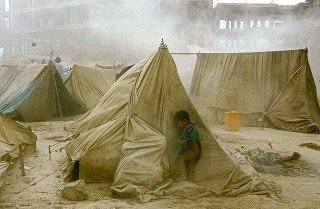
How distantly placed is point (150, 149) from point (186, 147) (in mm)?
483

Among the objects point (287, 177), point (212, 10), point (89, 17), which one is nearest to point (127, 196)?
point (287, 177)

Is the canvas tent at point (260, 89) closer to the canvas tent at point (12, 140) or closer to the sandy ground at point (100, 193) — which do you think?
the sandy ground at point (100, 193)

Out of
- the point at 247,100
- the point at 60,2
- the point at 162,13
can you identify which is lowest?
the point at 247,100

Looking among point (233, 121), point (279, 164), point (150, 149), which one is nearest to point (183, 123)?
point (150, 149)

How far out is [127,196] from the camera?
4398 millimetres

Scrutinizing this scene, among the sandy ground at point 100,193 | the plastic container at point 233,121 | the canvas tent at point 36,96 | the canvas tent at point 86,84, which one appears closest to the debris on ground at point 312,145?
the sandy ground at point 100,193

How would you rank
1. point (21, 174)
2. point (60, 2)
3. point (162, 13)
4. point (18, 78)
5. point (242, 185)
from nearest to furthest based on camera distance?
point (242, 185), point (21, 174), point (18, 78), point (162, 13), point (60, 2)

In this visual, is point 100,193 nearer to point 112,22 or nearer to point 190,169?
point 190,169

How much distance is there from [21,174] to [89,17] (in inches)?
1195

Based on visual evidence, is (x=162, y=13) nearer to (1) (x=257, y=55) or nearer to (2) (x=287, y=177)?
(1) (x=257, y=55)

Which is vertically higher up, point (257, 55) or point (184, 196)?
point (257, 55)

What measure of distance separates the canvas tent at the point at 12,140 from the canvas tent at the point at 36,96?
3391 mm

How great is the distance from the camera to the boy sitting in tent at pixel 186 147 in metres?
4.87

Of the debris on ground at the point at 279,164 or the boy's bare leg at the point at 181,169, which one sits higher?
the boy's bare leg at the point at 181,169
